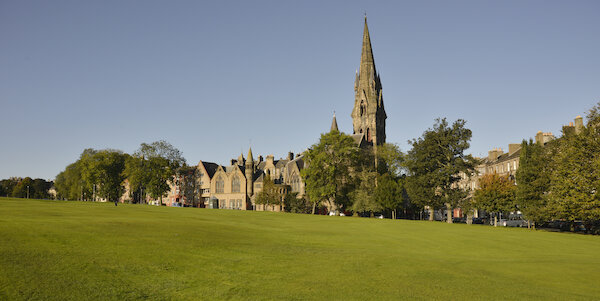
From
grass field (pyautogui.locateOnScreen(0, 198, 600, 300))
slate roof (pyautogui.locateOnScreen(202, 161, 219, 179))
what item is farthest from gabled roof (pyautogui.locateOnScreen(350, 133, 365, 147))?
grass field (pyautogui.locateOnScreen(0, 198, 600, 300))

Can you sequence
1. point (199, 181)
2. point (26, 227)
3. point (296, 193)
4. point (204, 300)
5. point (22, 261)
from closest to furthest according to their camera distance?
point (204, 300) < point (22, 261) < point (26, 227) < point (296, 193) < point (199, 181)

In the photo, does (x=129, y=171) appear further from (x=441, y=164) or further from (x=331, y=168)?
(x=441, y=164)

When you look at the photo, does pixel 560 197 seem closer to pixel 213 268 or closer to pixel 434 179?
pixel 434 179

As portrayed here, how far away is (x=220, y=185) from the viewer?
120875 millimetres

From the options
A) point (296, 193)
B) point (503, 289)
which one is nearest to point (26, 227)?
point (503, 289)

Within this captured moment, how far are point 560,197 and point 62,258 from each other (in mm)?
54651

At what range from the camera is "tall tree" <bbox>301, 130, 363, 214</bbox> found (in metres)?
80.6

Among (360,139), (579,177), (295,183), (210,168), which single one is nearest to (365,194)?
(360,139)

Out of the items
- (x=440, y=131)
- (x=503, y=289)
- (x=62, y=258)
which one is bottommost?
(x=503, y=289)

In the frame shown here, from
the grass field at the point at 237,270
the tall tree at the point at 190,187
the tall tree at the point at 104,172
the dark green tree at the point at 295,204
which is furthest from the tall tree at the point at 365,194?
the tall tree at the point at 104,172

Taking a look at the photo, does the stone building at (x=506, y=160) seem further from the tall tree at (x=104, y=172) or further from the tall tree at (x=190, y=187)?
the tall tree at (x=104, y=172)

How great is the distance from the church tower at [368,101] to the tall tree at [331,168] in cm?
2949

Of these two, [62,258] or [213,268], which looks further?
[213,268]

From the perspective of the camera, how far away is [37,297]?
1232cm
